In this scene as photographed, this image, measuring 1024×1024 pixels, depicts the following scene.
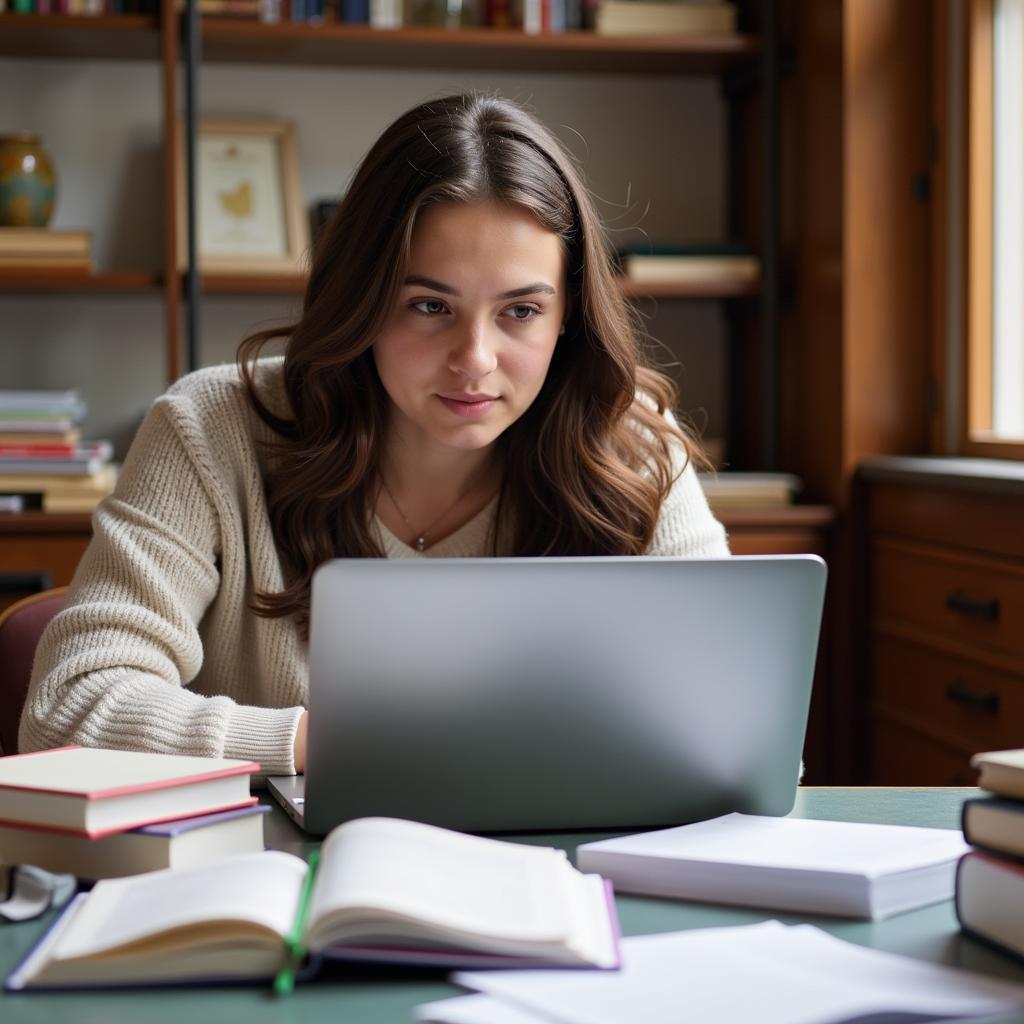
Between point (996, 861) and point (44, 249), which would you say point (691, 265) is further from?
point (996, 861)

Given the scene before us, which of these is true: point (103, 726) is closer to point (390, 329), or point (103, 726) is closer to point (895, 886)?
point (390, 329)

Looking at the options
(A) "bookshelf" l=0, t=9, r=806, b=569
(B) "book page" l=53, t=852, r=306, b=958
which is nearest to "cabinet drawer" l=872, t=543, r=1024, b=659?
(A) "bookshelf" l=0, t=9, r=806, b=569

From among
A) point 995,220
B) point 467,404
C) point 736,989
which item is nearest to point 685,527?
point 467,404

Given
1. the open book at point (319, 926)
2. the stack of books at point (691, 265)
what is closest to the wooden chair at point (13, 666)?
the open book at point (319, 926)

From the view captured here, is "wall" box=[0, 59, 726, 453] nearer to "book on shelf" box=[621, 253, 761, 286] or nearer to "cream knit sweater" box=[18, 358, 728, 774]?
"book on shelf" box=[621, 253, 761, 286]

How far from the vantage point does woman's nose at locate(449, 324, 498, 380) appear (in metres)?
1.43

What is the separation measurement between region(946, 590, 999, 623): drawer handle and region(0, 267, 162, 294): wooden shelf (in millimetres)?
1577

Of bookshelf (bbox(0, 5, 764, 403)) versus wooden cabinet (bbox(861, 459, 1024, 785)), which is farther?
bookshelf (bbox(0, 5, 764, 403))

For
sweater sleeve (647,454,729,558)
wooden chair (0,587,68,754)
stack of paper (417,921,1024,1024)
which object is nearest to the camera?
stack of paper (417,921,1024,1024)

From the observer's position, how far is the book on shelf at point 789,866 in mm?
882

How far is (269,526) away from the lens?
1.58 m

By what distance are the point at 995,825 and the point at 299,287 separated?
2239 millimetres

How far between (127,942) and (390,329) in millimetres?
836

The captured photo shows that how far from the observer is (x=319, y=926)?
750 mm
